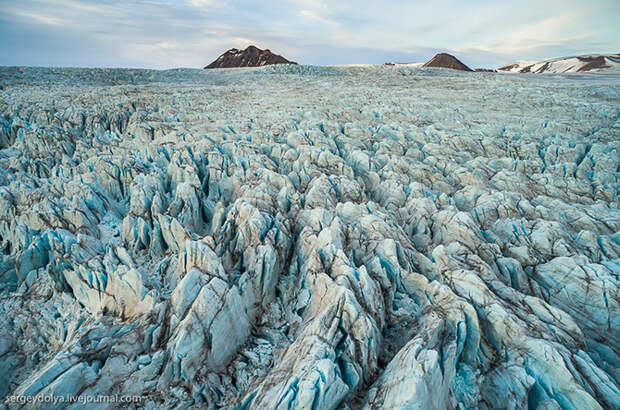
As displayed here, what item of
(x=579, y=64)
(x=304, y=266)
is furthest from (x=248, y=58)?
(x=579, y=64)

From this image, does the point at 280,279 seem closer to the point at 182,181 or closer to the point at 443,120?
the point at 182,181

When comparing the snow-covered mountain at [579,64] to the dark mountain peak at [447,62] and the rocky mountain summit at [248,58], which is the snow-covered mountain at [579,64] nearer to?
the dark mountain peak at [447,62]

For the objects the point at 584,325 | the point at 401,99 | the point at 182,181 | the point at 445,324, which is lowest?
the point at 584,325

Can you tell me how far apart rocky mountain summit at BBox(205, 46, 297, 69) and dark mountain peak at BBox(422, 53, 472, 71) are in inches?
2855

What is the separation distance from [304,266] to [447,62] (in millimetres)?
146457

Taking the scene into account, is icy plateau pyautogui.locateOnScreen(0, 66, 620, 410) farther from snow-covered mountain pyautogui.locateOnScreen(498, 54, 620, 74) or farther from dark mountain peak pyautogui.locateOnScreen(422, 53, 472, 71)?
dark mountain peak pyautogui.locateOnScreen(422, 53, 472, 71)

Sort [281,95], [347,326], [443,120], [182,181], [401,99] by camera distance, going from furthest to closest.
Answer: [281,95] < [401,99] < [443,120] < [182,181] < [347,326]

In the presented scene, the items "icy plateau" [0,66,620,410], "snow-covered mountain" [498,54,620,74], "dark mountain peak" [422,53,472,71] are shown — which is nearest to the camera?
"icy plateau" [0,66,620,410]

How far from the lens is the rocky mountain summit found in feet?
394

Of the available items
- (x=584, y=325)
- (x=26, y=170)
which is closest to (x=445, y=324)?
(x=584, y=325)

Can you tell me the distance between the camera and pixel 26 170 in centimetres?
2014

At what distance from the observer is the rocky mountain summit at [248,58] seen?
120 meters

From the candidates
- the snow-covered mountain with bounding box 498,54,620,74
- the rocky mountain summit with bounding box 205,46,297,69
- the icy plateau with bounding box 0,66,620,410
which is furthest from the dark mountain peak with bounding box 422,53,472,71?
the icy plateau with bounding box 0,66,620,410

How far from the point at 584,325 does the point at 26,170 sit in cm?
3508
